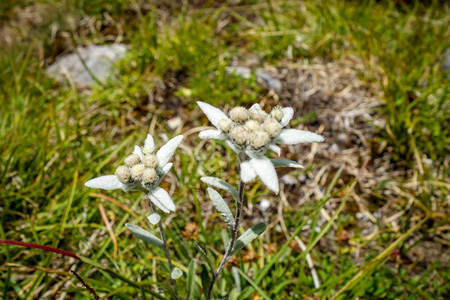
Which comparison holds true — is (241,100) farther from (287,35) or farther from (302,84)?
(287,35)

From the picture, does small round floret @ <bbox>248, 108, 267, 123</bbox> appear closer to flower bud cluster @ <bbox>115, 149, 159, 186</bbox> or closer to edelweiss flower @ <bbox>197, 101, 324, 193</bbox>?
edelweiss flower @ <bbox>197, 101, 324, 193</bbox>

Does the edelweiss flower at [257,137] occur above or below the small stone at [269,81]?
above

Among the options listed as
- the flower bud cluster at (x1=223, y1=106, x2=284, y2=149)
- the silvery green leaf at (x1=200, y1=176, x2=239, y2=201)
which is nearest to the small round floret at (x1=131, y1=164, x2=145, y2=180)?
the silvery green leaf at (x1=200, y1=176, x2=239, y2=201)

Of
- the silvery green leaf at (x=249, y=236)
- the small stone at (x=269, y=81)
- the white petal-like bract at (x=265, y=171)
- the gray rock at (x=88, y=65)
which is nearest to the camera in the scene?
the white petal-like bract at (x=265, y=171)

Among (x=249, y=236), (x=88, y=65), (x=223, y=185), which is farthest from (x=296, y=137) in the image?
(x=88, y=65)

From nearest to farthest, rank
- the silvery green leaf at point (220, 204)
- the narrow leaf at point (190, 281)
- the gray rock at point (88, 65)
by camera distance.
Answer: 1. the silvery green leaf at point (220, 204)
2. the narrow leaf at point (190, 281)
3. the gray rock at point (88, 65)

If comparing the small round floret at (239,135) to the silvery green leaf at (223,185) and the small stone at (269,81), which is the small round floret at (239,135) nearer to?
the silvery green leaf at (223,185)

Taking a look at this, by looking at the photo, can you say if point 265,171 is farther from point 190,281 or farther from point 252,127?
point 190,281

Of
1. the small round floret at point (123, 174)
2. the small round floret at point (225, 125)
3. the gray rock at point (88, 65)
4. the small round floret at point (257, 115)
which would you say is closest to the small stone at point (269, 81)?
the gray rock at point (88, 65)
